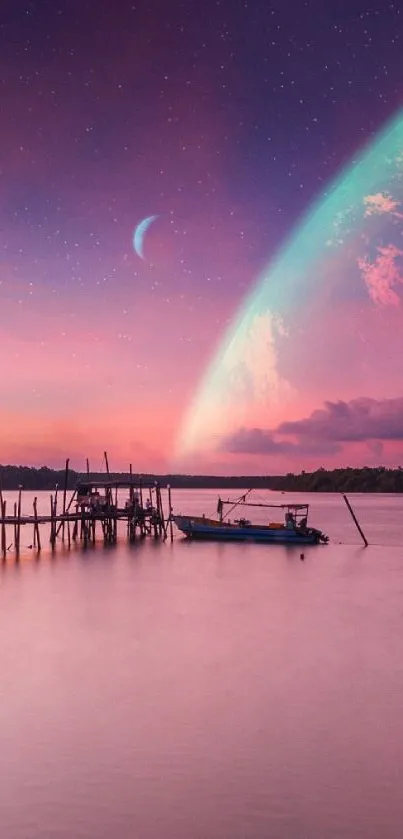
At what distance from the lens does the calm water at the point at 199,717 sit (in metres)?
8.28

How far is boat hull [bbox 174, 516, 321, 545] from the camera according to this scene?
49.5 m

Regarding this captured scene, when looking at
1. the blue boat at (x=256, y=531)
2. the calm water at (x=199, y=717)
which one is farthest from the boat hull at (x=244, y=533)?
the calm water at (x=199, y=717)

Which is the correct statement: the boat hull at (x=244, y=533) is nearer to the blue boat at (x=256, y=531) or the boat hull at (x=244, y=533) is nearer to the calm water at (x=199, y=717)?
the blue boat at (x=256, y=531)

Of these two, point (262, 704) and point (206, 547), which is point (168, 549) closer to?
point (206, 547)

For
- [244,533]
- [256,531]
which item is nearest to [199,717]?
[256,531]

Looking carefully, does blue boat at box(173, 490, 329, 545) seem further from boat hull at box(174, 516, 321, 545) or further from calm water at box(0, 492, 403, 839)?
calm water at box(0, 492, 403, 839)

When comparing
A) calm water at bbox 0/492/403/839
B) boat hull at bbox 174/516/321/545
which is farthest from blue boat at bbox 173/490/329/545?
calm water at bbox 0/492/403/839

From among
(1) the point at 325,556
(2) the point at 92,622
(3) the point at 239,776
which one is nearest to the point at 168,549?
(1) the point at 325,556

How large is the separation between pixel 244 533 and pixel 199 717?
38623 mm

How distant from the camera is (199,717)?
39.3ft

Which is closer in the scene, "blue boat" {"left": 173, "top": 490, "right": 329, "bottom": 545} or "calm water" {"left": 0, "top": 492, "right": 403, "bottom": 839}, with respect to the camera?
"calm water" {"left": 0, "top": 492, "right": 403, "bottom": 839}

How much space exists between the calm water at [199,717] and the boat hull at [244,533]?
22.2 meters

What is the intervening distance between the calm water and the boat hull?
72.7ft

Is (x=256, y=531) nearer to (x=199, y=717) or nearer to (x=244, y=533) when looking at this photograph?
(x=244, y=533)
